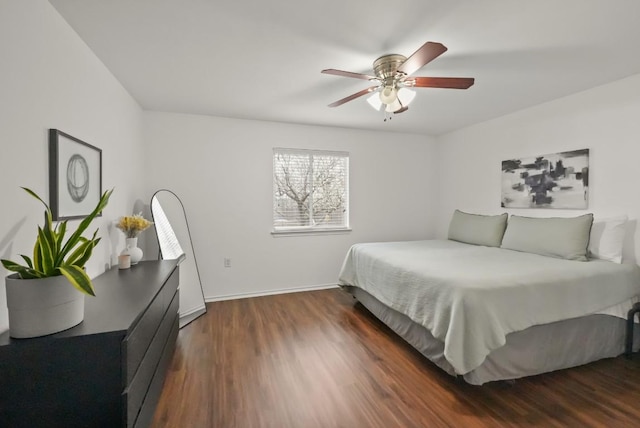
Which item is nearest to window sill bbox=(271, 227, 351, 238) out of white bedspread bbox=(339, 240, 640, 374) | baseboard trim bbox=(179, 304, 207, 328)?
baseboard trim bbox=(179, 304, 207, 328)

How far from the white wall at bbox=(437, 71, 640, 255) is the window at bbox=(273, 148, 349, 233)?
181cm

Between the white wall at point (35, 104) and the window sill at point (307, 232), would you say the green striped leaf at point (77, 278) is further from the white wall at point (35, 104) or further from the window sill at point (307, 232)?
the window sill at point (307, 232)

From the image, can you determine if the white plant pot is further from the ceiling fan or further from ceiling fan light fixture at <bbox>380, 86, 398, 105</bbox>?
ceiling fan light fixture at <bbox>380, 86, 398, 105</bbox>

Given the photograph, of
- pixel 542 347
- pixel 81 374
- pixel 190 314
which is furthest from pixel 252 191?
pixel 542 347

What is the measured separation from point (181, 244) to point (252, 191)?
3.54 feet

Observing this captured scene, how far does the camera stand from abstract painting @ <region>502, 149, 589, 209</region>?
2861 mm

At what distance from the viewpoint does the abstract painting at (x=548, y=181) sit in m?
2.86

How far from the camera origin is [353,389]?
6.30 ft

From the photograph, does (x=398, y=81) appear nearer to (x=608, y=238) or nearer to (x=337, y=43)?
(x=337, y=43)

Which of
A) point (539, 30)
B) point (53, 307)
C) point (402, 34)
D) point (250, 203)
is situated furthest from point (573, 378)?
point (250, 203)

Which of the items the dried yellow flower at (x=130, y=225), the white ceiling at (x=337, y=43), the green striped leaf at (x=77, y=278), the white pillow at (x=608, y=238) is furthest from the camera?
the white pillow at (x=608, y=238)

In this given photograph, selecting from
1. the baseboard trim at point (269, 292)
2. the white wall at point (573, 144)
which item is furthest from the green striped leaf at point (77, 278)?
the white wall at point (573, 144)

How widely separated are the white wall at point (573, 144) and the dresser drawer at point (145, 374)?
3.83 meters

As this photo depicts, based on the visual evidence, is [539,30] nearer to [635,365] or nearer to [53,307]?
[635,365]
